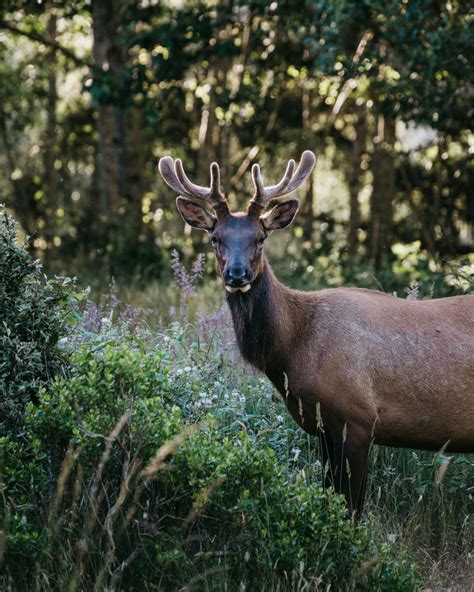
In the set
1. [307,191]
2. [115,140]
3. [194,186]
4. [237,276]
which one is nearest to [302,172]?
[194,186]

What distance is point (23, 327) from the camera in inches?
204

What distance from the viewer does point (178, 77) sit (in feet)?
40.6

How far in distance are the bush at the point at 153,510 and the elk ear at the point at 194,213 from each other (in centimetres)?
164

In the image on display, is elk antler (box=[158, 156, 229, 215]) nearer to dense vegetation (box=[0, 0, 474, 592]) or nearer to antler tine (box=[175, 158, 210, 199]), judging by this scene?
antler tine (box=[175, 158, 210, 199])

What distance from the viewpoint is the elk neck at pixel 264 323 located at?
5699 millimetres

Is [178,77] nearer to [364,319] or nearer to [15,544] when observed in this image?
[364,319]

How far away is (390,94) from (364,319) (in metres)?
6.04

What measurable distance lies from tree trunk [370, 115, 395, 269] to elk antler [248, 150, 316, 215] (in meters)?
8.07

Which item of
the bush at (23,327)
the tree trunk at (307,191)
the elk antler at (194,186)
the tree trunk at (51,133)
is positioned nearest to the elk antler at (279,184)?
the elk antler at (194,186)

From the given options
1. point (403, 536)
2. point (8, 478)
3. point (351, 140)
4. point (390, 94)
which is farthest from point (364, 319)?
point (351, 140)

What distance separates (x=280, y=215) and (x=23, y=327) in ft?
6.28

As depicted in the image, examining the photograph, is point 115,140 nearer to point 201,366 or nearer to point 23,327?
point 201,366

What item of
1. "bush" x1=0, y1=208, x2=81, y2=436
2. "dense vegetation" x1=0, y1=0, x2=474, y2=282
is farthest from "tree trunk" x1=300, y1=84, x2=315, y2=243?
"bush" x1=0, y1=208, x2=81, y2=436

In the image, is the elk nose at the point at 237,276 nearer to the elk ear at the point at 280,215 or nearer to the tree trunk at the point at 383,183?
the elk ear at the point at 280,215
